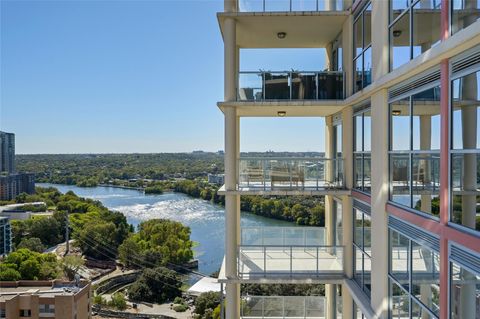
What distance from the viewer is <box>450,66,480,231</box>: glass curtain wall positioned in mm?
3883

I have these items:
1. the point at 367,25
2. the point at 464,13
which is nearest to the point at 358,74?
the point at 367,25

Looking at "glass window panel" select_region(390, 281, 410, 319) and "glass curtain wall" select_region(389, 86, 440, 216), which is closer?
"glass curtain wall" select_region(389, 86, 440, 216)

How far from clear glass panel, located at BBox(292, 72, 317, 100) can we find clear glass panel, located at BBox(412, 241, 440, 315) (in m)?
4.37

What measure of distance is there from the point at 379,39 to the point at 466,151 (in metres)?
3.33

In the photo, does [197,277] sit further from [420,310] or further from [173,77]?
[420,310]

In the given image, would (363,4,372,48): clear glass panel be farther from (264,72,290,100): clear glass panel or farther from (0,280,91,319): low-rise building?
(0,280,91,319): low-rise building

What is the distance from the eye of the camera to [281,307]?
10086 mm

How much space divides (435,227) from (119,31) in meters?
43.6

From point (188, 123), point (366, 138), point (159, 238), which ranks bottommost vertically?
point (159, 238)

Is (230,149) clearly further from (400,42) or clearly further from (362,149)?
(400,42)

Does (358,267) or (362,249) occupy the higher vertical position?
(362,249)

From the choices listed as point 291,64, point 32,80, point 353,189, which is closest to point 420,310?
point 353,189

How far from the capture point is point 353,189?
8.60m

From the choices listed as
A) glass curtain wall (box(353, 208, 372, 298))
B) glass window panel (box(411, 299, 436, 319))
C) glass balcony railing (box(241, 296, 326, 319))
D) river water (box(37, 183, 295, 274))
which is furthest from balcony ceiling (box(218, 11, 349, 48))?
river water (box(37, 183, 295, 274))
